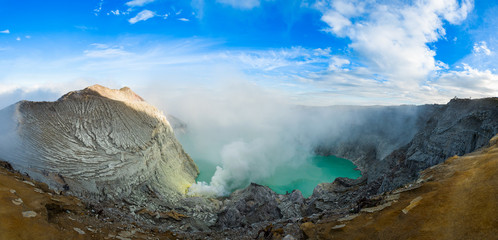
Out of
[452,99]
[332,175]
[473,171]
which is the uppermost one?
[452,99]

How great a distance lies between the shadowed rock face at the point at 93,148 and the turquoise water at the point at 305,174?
54.0 ft


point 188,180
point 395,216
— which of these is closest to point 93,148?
point 188,180

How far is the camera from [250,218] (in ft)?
76.0

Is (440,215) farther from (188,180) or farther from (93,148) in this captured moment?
(188,180)

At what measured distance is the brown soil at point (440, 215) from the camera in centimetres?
464

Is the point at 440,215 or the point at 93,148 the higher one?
the point at 440,215

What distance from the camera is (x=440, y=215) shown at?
5.23 meters

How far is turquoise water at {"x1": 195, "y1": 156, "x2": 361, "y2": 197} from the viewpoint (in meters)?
46.5

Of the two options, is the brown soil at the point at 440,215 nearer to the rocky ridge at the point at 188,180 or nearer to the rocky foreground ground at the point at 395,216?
the rocky foreground ground at the point at 395,216

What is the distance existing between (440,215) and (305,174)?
52.8 metres

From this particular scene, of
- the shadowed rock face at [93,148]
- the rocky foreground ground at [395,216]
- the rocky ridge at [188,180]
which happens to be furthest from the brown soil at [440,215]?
the shadowed rock face at [93,148]

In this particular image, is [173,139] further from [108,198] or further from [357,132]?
[357,132]

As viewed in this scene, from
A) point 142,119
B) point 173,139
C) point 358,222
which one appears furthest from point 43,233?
point 173,139

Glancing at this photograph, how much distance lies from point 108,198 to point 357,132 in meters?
73.7
